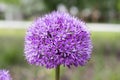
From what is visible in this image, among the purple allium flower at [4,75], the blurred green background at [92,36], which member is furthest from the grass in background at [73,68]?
the purple allium flower at [4,75]

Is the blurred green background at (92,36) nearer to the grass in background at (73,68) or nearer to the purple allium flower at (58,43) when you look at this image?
the grass in background at (73,68)

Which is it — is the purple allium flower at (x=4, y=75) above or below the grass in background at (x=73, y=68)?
above

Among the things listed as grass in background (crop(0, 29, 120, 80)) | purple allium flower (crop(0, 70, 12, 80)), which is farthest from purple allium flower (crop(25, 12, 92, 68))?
grass in background (crop(0, 29, 120, 80))

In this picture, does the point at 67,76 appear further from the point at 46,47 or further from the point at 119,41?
the point at 46,47

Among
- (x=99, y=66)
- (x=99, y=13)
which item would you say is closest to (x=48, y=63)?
(x=99, y=66)

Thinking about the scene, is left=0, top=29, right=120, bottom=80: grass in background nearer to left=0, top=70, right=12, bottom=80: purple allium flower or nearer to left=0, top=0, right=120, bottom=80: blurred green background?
left=0, top=0, right=120, bottom=80: blurred green background
